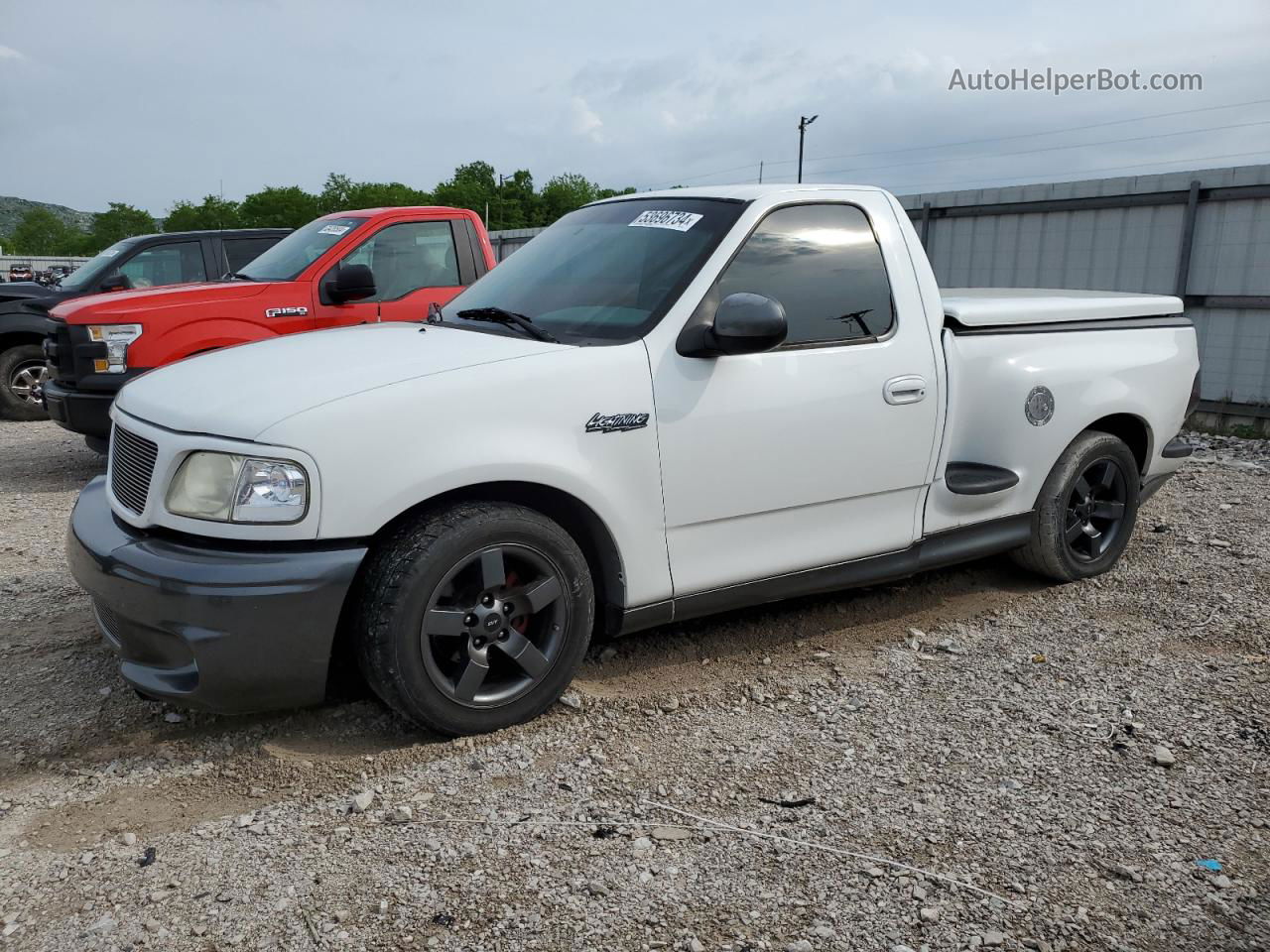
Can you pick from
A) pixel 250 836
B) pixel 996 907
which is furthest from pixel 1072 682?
pixel 250 836

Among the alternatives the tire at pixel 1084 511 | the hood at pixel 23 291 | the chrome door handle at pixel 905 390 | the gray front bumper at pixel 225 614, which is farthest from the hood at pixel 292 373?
the hood at pixel 23 291

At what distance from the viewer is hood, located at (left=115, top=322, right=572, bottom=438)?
3.06 m

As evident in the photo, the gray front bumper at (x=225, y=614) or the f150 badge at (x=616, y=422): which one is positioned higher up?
the f150 badge at (x=616, y=422)

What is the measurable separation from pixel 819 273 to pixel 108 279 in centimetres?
878

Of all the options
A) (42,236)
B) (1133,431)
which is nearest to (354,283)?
(1133,431)

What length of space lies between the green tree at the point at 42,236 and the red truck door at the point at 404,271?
16276cm

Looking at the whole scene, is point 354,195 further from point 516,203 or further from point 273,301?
point 273,301

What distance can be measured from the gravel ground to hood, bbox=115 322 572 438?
1096 mm

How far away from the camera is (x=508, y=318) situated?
385 cm

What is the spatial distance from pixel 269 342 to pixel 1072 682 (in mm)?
3313

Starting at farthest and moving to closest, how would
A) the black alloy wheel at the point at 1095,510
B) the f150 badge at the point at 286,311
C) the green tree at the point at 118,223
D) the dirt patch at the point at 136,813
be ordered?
1. the green tree at the point at 118,223
2. the f150 badge at the point at 286,311
3. the black alloy wheel at the point at 1095,510
4. the dirt patch at the point at 136,813

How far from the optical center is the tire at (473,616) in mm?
3076

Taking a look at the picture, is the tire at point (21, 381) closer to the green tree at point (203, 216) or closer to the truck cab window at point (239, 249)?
the truck cab window at point (239, 249)

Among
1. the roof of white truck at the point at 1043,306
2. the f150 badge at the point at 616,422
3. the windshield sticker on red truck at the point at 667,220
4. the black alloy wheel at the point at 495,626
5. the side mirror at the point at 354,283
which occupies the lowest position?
the black alloy wheel at the point at 495,626
